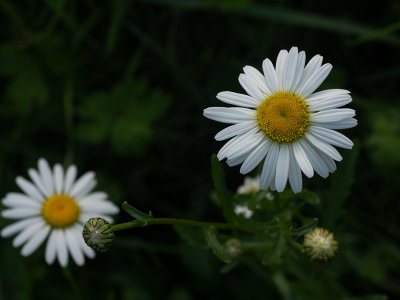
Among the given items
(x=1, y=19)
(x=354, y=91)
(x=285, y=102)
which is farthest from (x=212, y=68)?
(x=285, y=102)

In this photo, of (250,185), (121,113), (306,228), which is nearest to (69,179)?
(121,113)

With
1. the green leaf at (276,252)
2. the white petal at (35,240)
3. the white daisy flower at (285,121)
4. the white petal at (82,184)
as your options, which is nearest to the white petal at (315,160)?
the white daisy flower at (285,121)

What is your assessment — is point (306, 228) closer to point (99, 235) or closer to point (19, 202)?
point (99, 235)

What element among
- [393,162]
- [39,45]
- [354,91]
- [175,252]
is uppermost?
[39,45]

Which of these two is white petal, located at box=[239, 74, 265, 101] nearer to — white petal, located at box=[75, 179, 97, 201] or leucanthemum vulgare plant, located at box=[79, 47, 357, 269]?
leucanthemum vulgare plant, located at box=[79, 47, 357, 269]

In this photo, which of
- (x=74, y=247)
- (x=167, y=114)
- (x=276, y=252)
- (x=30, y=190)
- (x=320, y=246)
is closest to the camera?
(x=320, y=246)

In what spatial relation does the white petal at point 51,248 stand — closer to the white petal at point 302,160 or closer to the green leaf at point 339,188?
the green leaf at point 339,188

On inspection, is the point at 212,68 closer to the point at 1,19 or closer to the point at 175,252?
the point at 175,252
